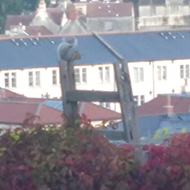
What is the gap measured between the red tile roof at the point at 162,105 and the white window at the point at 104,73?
47.3 ft

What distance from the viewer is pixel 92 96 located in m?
5.30

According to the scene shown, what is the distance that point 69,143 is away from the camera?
472 cm

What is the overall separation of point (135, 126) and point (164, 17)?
67081mm

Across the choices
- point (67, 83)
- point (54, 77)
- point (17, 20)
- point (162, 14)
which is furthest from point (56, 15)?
point (67, 83)

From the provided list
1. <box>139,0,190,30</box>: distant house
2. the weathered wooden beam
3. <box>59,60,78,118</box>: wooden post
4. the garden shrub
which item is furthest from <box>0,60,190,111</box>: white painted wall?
the garden shrub

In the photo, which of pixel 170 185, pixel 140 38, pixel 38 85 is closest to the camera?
pixel 170 185

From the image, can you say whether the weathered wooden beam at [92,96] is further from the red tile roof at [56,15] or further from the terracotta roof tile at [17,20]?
the terracotta roof tile at [17,20]

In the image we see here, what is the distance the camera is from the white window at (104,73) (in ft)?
154

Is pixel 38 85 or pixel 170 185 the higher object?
pixel 170 185

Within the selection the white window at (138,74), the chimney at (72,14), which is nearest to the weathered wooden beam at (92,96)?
the white window at (138,74)

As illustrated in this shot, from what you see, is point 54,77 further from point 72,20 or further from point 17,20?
point 17,20

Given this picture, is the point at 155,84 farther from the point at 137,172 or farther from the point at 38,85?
the point at 137,172

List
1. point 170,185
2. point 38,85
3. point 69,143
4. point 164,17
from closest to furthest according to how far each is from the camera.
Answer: point 170,185 < point 69,143 < point 38,85 < point 164,17

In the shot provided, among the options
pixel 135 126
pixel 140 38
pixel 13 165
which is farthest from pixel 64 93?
pixel 140 38
